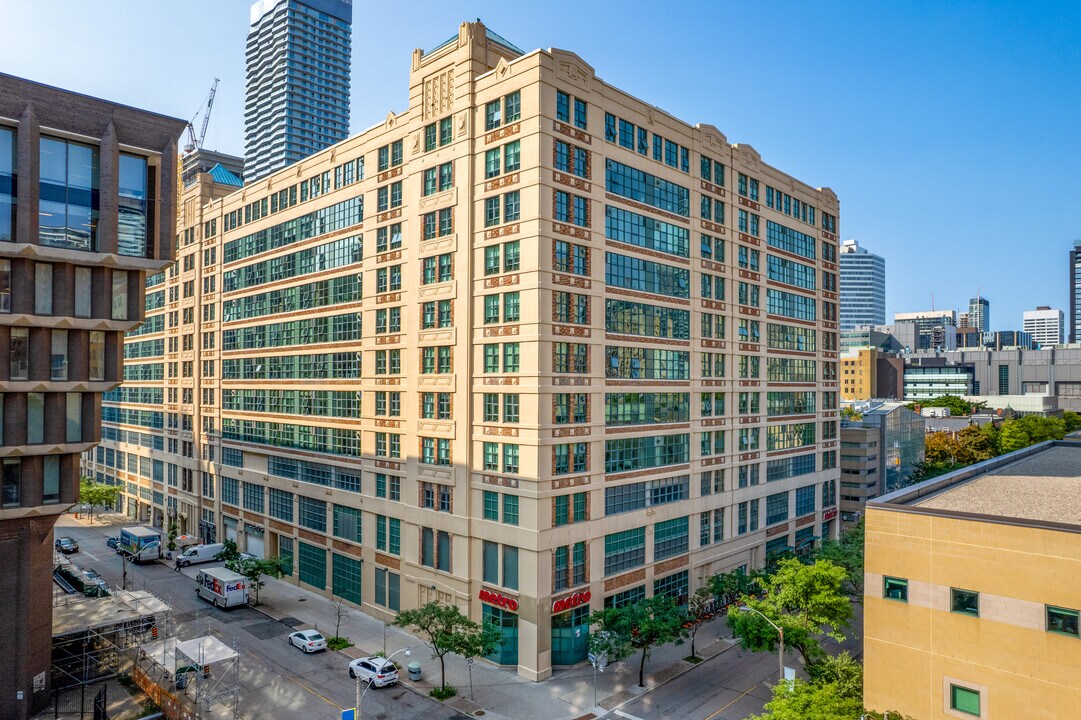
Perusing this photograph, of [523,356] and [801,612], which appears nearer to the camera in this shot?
[801,612]

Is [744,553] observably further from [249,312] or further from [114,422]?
[114,422]

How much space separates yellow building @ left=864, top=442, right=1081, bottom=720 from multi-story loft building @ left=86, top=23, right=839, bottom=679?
18718mm

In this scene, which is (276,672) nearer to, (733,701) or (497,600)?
(497,600)

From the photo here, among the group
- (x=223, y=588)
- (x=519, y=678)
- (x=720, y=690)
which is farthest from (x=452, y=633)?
(x=223, y=588)

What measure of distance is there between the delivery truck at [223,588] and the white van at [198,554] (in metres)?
11.6

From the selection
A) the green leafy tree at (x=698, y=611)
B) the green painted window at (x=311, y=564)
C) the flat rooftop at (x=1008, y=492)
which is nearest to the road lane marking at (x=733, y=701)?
the green leafy tree at (x=698, y=611)

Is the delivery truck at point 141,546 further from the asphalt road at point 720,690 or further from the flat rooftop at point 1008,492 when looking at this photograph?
the flat rooftop at point 1008,492

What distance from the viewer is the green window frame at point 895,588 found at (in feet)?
90.5

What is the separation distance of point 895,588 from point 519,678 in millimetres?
22223

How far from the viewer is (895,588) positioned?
2784 centimetres

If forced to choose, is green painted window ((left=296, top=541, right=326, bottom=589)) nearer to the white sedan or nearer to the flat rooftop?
the white sedan

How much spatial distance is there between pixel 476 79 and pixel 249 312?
36.9 meters

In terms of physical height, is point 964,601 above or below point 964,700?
above

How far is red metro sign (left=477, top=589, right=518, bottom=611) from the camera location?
41.1 m
